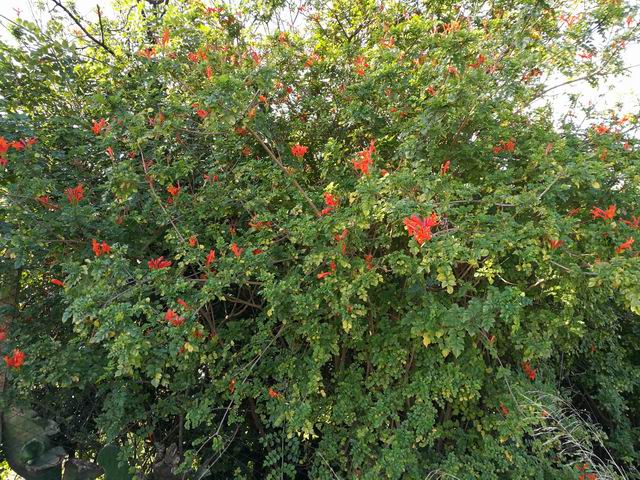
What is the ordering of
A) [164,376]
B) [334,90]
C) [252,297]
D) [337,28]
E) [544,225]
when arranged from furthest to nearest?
[337,28], [334,90], [252,297], [164,376], [544,225]

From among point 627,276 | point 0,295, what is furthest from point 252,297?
point 627,276

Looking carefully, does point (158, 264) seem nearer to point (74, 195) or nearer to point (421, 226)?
point (74, 195)

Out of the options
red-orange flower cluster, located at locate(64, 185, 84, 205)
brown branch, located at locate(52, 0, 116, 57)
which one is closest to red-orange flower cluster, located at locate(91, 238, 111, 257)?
red-orange flower cluster, located at locate(64, 185, 84, 205)

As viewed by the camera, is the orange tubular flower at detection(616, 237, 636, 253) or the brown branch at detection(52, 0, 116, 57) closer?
the orange tubular flower at detection(616, 237, 636, 253)

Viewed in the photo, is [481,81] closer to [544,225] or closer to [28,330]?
[544,225]

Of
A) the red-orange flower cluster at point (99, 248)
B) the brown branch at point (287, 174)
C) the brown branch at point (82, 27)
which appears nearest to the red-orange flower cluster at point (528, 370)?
the brown branch at point (287, 174)

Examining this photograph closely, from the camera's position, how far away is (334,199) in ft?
7.27

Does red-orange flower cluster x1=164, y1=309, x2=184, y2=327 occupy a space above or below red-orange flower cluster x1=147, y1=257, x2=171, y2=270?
below

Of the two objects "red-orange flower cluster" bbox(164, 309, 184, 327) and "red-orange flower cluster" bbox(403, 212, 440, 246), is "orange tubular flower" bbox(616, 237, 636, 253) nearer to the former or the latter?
"red-orange flower cluster" bbox(403, 212, 440, 246)

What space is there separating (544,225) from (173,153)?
2.08 meters

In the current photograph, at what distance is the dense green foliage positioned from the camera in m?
2.05

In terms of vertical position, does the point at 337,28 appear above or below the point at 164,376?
above

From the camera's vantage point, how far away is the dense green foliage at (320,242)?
2049mm

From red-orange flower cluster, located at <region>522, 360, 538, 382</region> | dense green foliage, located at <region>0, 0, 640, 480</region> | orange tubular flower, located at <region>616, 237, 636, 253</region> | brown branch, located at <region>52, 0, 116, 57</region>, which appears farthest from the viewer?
brown branch, located at <region>52, 0, 116, 57</region>
